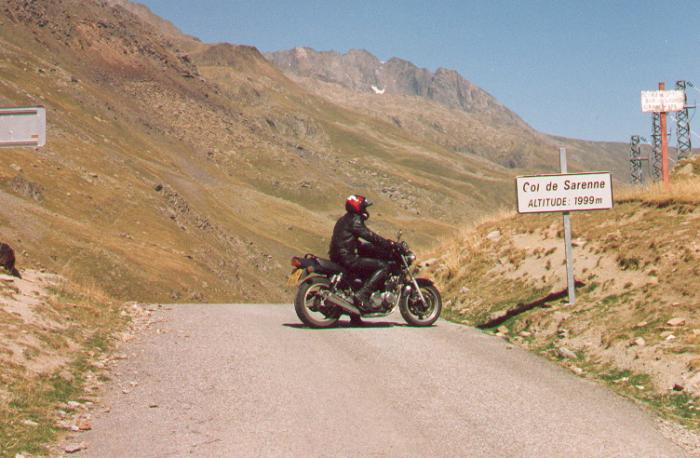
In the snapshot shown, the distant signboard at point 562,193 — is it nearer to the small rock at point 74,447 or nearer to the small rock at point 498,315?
the small rock at point 498,315

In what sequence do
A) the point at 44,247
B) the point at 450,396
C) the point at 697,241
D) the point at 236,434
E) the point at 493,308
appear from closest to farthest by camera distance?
the point at 236,434
the point at 450,396
the point at 697,241
the point at 493,308
the point at 44,247

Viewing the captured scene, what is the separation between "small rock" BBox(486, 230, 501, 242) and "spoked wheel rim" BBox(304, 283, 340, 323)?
7.26m

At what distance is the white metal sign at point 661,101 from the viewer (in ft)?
58.0

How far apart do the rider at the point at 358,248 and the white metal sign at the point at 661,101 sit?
7.38m

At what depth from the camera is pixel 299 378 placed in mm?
9578

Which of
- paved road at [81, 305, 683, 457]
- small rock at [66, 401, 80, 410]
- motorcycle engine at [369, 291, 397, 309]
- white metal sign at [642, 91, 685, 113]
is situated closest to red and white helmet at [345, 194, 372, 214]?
motorcycle engine at [369, 291, 397, 309]

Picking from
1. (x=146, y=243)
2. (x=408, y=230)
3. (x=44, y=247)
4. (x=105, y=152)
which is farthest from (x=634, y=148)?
(x=44, y=247)

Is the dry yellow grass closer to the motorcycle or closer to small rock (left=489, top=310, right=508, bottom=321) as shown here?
small rock (left=489, top=310, right=508, bottom=321)

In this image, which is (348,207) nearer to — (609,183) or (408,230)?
(609,183)

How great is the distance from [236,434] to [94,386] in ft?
8.39

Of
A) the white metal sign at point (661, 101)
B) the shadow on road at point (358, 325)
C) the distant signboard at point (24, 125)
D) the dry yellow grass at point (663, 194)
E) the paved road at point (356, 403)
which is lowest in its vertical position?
the paved road at point (356, 403)

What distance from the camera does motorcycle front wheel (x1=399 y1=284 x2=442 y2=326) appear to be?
14.5 metres

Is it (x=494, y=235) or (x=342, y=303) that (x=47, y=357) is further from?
(x=494, y=235)

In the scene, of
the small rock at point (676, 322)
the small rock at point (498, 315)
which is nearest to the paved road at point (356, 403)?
the small rock at point (676, 322)
